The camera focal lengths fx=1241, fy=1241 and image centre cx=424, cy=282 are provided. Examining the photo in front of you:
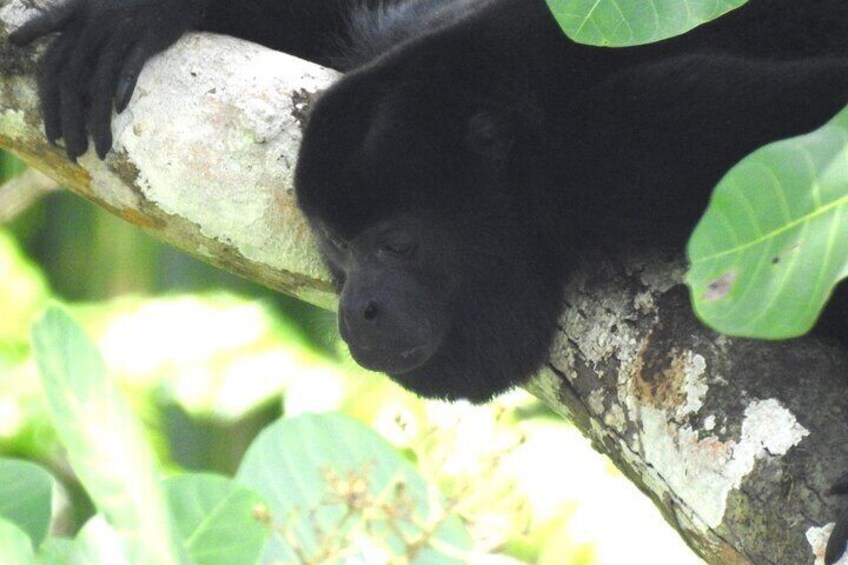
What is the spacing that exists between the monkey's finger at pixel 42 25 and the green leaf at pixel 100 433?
1794 millimetres

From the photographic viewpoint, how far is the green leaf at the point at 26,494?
4.20 feet

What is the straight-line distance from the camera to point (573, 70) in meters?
2.44

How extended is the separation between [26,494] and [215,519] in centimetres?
20

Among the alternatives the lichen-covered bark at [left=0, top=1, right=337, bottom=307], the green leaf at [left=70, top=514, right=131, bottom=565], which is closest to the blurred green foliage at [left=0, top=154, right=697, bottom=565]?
the lichen-covered bark at [left=0, top=1, right=337, bottom=307]

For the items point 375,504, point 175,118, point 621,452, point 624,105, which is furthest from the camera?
point 175,118

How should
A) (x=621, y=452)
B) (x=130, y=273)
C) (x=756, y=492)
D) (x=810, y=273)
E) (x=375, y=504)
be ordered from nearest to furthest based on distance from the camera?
(x=810, y=273), (x=375, y=504), (x=756, y=492), (x=621, y=452), (x=130, y=273)

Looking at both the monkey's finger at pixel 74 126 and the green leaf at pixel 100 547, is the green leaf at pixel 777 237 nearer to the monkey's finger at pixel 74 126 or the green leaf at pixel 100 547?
the green leaf at pixel 100 547

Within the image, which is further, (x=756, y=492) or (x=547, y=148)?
(x=547, y=148)

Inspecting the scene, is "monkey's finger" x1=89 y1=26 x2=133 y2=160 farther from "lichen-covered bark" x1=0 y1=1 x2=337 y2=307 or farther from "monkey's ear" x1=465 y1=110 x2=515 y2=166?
"monkey's ear" x1=465 y1=110 x2=515 y2=166

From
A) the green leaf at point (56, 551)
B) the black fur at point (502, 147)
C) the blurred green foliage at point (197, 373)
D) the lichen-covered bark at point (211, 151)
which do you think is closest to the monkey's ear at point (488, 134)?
the black fur at point (502, 147)

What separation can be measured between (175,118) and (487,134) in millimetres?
646

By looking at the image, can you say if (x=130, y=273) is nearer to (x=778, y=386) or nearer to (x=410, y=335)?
(x=410, y=335)

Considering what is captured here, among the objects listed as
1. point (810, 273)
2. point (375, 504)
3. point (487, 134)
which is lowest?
point (487, 134)

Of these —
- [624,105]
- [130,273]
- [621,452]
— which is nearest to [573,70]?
[624,105]
